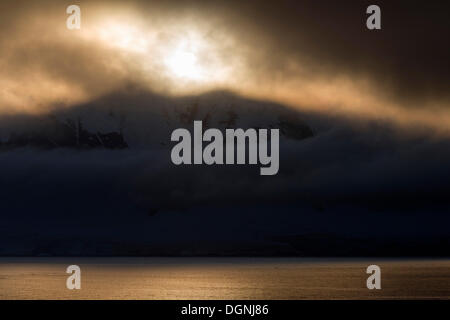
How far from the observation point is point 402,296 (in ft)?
633
